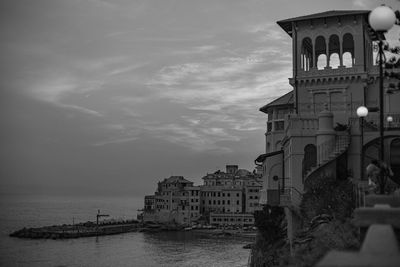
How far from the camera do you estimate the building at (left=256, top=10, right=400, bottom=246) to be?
86.3 feet

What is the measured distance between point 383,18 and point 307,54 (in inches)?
1025

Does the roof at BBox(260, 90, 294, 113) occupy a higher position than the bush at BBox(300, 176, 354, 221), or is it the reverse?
the roof at BBox(260, 90, 294, 113)

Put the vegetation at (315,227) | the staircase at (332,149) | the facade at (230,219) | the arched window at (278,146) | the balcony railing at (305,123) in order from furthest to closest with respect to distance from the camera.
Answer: the facade at (230,219) → the arched window at (278,146) → the balcony railing at (305,123) → the staircase at (332,149) → the vegetation at (315,227)

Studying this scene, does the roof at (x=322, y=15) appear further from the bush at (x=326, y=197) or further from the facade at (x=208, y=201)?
the facade at (x=208, y=201)

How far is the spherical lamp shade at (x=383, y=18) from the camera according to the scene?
11.3 meters

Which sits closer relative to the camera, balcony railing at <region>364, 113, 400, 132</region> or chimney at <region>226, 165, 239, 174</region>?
balcony railing at <region>364, 113, 400, 132</region>

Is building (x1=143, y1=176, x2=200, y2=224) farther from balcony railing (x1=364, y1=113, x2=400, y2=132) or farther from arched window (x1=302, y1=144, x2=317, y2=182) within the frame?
balcony railing (x1=364, y1=113, x2=400, y2=132)

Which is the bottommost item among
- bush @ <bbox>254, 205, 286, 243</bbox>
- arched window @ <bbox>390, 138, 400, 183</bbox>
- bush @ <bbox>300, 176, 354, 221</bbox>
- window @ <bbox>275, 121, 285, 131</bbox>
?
bush @ <bbox>254, 205, 286, 243</bbox>

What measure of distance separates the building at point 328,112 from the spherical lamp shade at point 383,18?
572 inches

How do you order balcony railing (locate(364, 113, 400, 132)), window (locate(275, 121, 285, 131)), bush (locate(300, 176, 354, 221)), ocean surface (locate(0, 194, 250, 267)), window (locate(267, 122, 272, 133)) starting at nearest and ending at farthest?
1. bush (locate(300, 176, 354, 221))
2. balcony railing (locate(364, 113, 400, 132))
3. window (locate(275, 121, 285, 131))
4. window (locate(267, 122, 272, 133))
5. ocean surface (locate(0, 194, 250, 267))

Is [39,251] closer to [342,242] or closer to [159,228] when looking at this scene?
[159,228]

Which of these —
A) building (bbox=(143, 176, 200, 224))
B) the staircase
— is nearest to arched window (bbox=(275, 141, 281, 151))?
the staircase

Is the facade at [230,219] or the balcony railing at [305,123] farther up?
the balcony railing at [305,123]

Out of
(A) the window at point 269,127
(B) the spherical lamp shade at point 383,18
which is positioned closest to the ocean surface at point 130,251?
(A) the window at point 269,127
